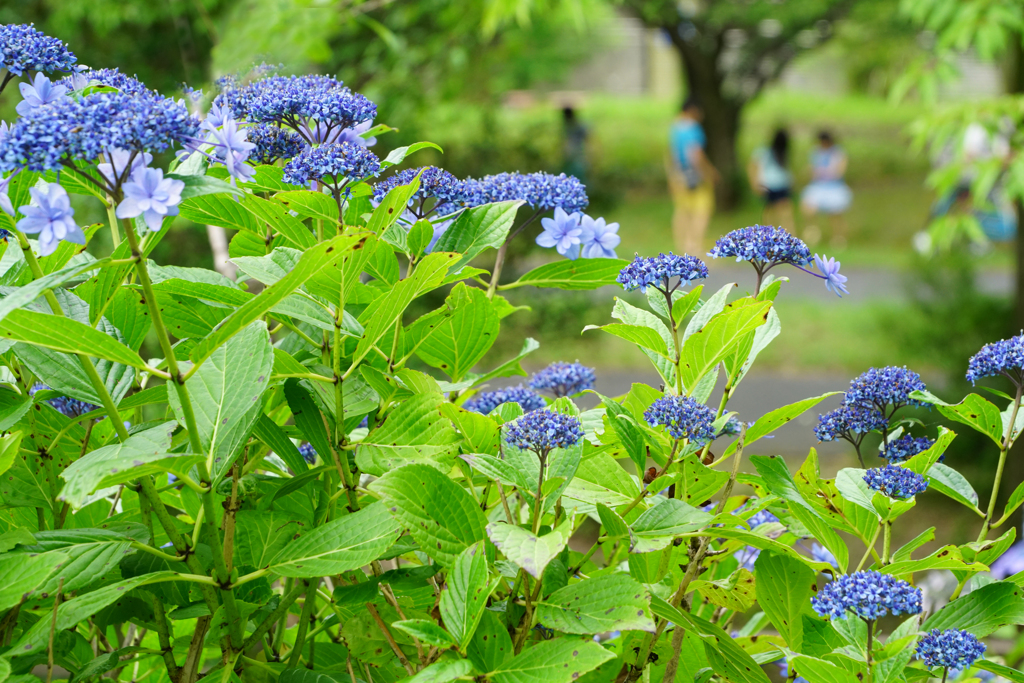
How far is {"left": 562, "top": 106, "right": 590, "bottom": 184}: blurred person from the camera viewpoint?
10719mm

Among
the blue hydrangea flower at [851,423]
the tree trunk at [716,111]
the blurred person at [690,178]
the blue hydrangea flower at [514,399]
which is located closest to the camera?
the blue hydrangea flower at [851,423]

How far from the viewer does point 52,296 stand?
2.62 feet

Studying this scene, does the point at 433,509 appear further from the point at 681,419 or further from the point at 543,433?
the point at 681,419

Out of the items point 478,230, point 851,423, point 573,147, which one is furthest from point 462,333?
point 573,147

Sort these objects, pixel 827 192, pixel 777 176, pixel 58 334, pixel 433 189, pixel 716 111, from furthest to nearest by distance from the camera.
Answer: pixel 716 111 < pixel 827 192 < pixel 777 176 < pixel 433 189 < pixel 58 334

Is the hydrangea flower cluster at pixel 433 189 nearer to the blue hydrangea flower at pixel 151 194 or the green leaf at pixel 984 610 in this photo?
the blue hydrangea flower at pixel 151 194

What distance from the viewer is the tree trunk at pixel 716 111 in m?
15.2

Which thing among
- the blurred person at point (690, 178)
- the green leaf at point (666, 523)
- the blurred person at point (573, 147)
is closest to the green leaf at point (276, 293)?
the green leaf at point (666, 523)

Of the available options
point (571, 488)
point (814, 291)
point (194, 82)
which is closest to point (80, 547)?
point (571, 488)

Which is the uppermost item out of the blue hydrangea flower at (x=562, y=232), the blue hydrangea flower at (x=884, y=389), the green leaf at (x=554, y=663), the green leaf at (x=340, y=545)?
the blue hydrangea flower at (x=562, y=232)

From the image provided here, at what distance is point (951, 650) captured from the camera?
81 cm

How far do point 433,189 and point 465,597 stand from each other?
1.51 ft

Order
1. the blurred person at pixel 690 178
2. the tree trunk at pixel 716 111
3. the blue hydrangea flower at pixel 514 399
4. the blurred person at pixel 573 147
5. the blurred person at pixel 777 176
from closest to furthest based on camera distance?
the blue hydrangea flower at pixel 514 399
the blurred person at pixel 573 147
the blurred person at pixel 690 178
the blurred person at pixel 777 176
the tree trunk at pixel 716 111

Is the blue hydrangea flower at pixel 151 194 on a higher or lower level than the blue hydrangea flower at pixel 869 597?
higher
